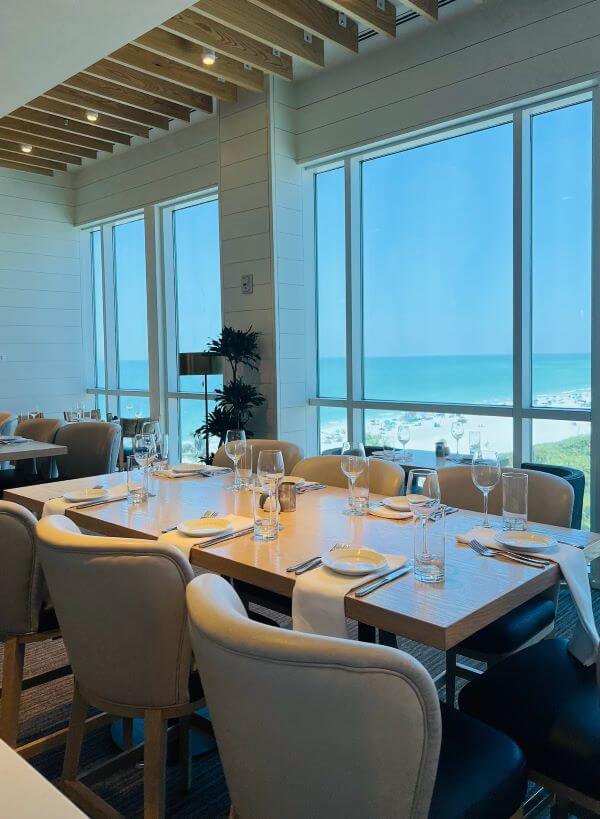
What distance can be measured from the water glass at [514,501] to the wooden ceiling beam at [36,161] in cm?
681

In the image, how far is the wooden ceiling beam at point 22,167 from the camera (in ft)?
23.6

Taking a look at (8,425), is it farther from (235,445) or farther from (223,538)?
(223,538)

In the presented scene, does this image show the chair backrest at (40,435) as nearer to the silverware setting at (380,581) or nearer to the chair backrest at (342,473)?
the chair backrest at (342,473)

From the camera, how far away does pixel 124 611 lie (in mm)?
1523

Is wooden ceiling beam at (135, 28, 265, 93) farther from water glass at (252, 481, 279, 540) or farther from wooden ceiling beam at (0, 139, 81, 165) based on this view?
water glass at (252, 481, 279, 540)

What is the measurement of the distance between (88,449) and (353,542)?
301cm

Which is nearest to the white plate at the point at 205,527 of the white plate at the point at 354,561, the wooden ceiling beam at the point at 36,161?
the white plate at the point at 354,561

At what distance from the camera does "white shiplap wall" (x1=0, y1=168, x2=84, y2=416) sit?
7.38 metres

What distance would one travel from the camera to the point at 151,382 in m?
6.95

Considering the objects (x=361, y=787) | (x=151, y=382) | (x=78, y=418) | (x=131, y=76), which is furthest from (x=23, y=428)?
(x=361, y=787)

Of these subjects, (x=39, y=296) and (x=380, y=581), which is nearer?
(x=380, y=581)

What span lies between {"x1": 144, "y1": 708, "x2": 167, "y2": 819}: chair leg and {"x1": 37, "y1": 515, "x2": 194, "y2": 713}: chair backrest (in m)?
0.05

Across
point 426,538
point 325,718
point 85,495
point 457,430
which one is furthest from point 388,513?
point 457,430

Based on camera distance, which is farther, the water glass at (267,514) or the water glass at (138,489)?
the water glass at (138,489)
